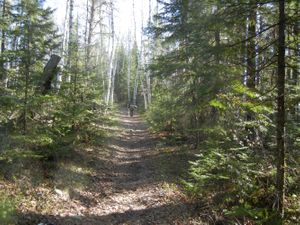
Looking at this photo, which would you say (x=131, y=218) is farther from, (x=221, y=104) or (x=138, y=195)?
(x=221, y=104)

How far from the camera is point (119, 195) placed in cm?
954

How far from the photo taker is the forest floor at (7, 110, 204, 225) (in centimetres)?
766

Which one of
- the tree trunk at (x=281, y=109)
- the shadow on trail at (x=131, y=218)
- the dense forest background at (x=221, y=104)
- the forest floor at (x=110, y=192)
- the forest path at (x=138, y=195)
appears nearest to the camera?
the tree trunk at (x=281, y=109)

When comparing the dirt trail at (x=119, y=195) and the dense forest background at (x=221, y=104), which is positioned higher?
the dense forest background at (x=221, y=104)

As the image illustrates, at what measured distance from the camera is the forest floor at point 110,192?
7.66m

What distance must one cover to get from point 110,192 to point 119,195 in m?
0.39

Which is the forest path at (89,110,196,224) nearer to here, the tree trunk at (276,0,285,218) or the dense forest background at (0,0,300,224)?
the dense forest background at (0,0,300,224)

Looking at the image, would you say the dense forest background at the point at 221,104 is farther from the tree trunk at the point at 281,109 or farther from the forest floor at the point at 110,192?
the forest floor at the point at 110,192

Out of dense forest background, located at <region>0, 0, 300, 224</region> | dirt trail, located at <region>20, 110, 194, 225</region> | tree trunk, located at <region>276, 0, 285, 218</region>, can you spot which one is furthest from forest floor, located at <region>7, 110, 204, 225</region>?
tree trunk, located at <region>276, 0, 285, 218</region>

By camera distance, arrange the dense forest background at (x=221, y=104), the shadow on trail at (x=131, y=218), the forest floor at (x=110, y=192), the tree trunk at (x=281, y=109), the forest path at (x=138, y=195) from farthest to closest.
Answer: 1. the forest path at (x=138, y=195)
2. the forest floor at (x=110, y=192)
3. the shadow on trail at (x=131, y=218)
4. the dense forest background at (x=221, y=104)
5. the tree trunk at (x=281, y=109)

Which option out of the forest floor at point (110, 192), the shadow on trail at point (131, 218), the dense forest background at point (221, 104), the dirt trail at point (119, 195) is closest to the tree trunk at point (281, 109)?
the dense forest background at point (221, 104)

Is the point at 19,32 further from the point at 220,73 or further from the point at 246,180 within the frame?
the point at 246,180

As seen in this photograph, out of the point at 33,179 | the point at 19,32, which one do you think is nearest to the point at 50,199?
the point at 33,179

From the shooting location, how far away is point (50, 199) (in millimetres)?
8180
